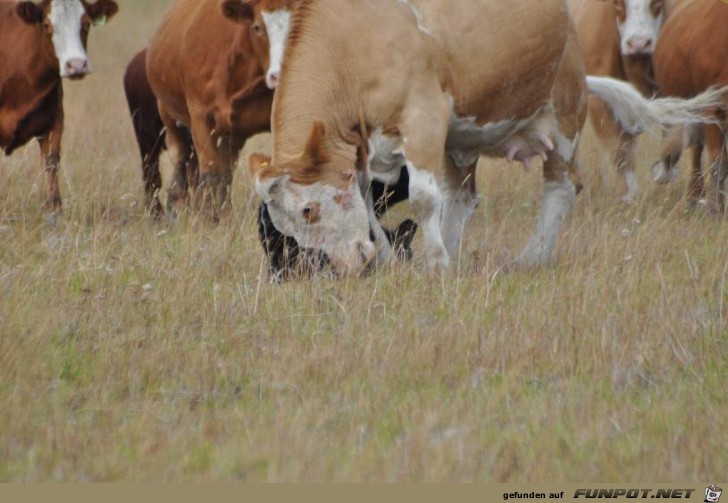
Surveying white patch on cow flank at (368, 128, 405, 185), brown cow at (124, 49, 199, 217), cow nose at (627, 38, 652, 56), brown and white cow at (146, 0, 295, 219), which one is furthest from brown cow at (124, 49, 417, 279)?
cow nose at (627, 38, 652, 56)

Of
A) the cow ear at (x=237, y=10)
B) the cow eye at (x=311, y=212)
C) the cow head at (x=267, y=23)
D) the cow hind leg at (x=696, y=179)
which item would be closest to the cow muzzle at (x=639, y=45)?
the cow hind leg at (x=696, y=179)

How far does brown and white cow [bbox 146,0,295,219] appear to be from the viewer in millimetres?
11039

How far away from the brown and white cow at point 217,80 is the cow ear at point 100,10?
2.42 ft

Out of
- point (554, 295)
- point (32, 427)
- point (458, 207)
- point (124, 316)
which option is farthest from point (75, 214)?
point (32, 427)

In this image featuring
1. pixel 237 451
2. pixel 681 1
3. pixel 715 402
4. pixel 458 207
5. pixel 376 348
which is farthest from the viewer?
pixel 681 1

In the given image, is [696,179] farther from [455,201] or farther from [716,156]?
[455,201]

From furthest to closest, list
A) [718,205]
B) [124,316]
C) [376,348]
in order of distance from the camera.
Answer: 1. [718,205]
2. [124,316]
3. [376,348]

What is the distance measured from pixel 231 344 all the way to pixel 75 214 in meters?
4.36

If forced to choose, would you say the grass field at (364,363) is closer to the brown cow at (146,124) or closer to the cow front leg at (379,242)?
the cow front leg at (379,242)

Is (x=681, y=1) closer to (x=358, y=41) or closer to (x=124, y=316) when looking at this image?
(x=358, y=41)

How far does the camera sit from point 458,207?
1019 centimetres

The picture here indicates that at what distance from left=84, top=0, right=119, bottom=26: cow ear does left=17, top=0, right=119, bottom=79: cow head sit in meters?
0.34

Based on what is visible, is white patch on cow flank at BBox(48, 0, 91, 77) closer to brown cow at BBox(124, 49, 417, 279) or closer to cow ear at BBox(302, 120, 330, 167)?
brown cow at BBox(124, 49, 417, 279)

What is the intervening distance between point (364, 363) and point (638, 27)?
6207mm
